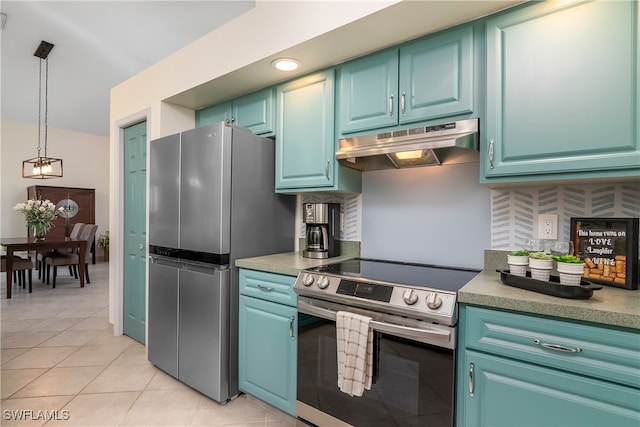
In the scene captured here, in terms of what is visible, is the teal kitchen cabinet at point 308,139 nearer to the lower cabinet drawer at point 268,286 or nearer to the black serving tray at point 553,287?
the lower cabinet drawer at point 268,286

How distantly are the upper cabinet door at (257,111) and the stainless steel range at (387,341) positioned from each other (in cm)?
118

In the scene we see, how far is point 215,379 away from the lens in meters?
2.00

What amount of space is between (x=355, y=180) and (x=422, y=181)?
0.44 meters

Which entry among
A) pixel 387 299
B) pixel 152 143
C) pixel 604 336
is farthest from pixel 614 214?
pixel 152 143

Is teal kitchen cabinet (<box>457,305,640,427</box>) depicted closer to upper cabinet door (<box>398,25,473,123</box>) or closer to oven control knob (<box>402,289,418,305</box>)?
oven control knob (<box>402,289,418,305</box>)

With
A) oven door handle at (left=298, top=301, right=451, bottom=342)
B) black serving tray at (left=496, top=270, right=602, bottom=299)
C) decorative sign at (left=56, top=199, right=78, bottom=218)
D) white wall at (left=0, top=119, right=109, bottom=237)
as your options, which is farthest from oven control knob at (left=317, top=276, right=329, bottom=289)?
white wall at (left=0, top=119, right=109, bottom=237)

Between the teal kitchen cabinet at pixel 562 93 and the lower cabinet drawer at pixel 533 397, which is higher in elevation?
the teal kitchen cabinet at pixel 562 93

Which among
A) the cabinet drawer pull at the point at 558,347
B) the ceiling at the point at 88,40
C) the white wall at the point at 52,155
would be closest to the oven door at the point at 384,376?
the cabinet drawer pull at the point at 558,347

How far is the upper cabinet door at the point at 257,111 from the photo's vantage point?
92.0 inches

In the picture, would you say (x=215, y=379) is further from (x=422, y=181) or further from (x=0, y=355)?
(x=0, y=355)

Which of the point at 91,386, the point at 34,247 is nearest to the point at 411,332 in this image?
the point at 91,386

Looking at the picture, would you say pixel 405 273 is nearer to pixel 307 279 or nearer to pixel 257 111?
pixel 307 279

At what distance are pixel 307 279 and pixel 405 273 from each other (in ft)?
1.68

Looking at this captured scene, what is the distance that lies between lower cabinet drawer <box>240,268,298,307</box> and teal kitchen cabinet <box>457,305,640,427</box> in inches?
35.2
